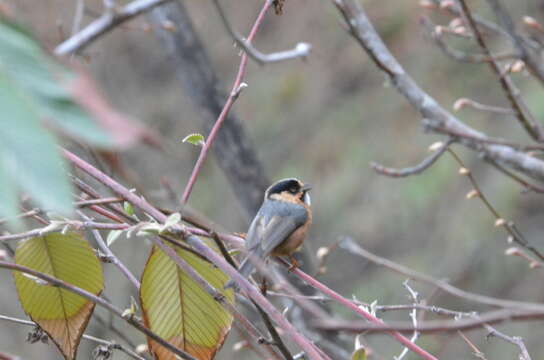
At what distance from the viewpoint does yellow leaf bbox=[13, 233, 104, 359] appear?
1651mm

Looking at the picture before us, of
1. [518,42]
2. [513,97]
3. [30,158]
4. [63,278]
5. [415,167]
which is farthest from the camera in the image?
[415,167]

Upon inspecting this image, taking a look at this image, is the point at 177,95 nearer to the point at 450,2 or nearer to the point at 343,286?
the point at 343,286

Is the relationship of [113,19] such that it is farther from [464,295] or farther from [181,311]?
[464,295]

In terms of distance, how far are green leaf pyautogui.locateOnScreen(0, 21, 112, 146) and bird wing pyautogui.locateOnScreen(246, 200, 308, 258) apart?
70.4 inches

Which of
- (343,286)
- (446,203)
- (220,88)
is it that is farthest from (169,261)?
(343,286)

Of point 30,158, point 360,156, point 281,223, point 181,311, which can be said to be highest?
point 30,158

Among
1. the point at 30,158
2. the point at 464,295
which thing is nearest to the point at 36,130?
the point at 30,158

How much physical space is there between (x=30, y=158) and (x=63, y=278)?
1036 mm

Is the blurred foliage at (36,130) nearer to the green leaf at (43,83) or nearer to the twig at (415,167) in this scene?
the green leaf at (43,83)

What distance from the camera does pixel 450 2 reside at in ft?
9.22

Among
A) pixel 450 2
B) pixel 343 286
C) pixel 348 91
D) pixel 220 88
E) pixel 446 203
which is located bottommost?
pixel 343 286

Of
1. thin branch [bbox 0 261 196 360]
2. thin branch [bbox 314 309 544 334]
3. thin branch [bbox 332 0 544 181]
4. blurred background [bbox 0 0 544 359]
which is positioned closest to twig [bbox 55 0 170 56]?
thin branch [bbox 0 261 196 360]

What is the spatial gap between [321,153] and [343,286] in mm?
1497

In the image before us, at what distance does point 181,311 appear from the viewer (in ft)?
5.48
